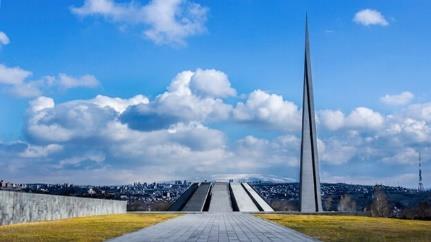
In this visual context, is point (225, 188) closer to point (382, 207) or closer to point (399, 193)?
point (382, 207)

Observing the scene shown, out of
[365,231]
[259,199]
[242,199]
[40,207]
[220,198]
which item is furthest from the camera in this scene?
[259,199]

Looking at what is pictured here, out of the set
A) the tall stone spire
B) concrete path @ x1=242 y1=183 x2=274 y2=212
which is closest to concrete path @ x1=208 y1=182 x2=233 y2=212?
concrete path @ x1=242 y1=183 x2=274 y2=212

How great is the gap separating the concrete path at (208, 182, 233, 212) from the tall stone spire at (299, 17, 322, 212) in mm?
6742

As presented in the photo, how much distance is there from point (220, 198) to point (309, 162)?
29.5 feet

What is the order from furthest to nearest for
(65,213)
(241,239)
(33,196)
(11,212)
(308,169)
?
(308,169)
(65,213)
(33,196)
(11,212)
(241,239)

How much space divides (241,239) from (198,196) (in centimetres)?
3542

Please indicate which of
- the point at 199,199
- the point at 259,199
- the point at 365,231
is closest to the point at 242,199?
the point at 259,199

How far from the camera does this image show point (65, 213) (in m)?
29.9

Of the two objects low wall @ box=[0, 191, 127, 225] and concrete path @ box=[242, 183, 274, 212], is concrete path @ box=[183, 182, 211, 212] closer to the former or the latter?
concrete path @ box=[242, 183, 274, 212]

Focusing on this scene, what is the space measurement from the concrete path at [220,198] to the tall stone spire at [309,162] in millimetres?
6742

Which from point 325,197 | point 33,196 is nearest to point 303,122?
point 33,196

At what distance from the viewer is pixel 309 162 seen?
4791 centimetres

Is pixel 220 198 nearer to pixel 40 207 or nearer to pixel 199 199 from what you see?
pixel 199 199

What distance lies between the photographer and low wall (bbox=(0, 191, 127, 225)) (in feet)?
69.5
